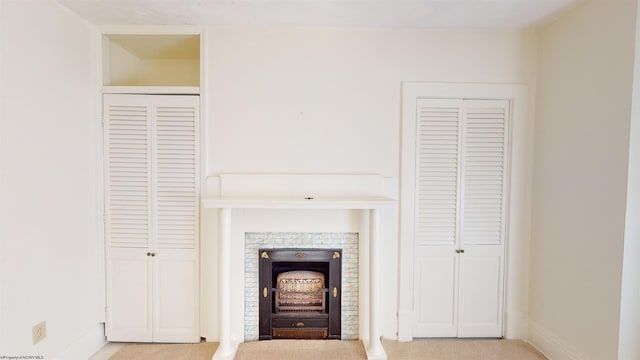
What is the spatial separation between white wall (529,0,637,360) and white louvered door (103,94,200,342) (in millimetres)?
2711

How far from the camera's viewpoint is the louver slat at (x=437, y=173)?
2.53 m

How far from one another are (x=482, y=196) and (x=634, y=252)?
940mm

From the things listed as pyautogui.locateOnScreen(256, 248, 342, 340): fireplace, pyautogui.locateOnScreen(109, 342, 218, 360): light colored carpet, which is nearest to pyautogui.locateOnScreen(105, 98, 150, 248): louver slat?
pyautogui.locateOnScreen(109, 342, 218, 360): light colored carpet

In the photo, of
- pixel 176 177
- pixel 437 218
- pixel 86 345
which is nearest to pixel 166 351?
pixel 86 345

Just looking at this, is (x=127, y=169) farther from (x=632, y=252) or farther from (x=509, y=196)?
(x=632, y=252)

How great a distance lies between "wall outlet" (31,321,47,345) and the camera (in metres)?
1.92

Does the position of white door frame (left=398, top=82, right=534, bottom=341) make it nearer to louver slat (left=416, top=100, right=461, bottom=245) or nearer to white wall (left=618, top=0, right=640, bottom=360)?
louver slat (left=416, top=100, right=461, bottom=245)

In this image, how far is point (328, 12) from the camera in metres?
2.22

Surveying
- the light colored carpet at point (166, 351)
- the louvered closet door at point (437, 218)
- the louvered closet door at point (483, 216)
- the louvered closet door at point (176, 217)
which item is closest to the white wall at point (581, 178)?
the louvered closet door at point (483, 216)

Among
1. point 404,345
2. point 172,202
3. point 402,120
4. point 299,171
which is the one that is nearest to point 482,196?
point 402,120

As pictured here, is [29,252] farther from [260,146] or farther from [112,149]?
[260,146]

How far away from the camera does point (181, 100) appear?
2459 millimetres

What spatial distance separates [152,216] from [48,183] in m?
0.68

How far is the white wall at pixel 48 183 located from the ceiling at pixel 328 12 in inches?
15.3
